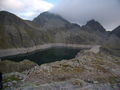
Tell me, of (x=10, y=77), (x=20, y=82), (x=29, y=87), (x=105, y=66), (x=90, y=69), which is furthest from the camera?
(x=105, y=66)

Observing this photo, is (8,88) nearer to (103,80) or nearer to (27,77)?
(27,77)

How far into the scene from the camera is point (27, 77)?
3131 centimetres

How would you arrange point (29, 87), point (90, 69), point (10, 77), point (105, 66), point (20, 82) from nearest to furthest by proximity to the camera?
point (29, 87), point (20, 82), point (10, 77), point (90, 69), point (105, 66)

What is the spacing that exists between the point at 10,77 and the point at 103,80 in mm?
14729

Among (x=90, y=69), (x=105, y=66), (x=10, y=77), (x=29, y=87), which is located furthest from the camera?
(x=105, y=66)

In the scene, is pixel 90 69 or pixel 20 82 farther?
pixel 90 69

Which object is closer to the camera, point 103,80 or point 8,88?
point 8,88

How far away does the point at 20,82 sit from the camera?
29250mm

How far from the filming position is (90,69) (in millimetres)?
36688

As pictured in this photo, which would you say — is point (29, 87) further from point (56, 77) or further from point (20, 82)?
point (56, 77)

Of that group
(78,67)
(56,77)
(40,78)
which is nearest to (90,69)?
(78,67)

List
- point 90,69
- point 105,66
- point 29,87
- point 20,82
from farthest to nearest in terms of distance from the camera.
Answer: point 105,66, point 90,69, point 20,82, point 29,87

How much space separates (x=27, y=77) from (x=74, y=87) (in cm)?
838

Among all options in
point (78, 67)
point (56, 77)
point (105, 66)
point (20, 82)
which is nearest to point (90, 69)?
point (78, 67)
